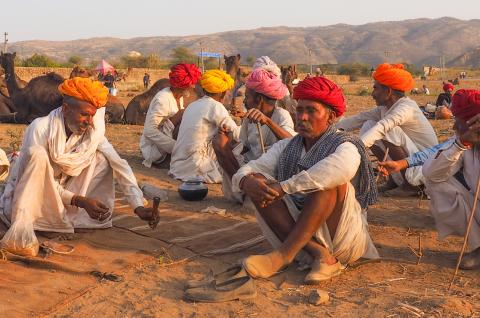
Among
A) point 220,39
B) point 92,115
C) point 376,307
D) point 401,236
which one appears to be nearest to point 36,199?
point 92,115

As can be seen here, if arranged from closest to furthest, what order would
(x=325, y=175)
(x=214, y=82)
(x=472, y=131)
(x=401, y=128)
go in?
(x=325, y=175) → (x=472, y=131) → (x=401, y=128) → (x=214, y=82)

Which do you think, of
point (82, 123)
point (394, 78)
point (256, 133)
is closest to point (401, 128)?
point (394, 78)

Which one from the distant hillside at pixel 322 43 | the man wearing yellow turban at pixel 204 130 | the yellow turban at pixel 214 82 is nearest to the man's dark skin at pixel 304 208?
the man wearing yellow turban at pixel 204 130

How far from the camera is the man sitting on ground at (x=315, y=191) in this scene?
3.63 m

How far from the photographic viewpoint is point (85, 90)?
4.21 m

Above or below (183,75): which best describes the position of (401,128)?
below

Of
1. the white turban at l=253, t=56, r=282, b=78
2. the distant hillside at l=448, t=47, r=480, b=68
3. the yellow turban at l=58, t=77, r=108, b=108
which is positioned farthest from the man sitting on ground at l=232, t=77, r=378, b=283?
the distant hillside at l=448, t=47, r=480, b=68

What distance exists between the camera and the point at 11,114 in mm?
12273

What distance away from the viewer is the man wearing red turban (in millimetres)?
3934

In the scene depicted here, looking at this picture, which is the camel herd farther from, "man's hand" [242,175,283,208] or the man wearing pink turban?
"man's hand" [242,175,283,208]

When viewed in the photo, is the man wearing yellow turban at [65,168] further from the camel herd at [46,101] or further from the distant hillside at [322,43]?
the distant hillside at [322,43]

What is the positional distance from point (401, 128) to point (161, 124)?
115 inches

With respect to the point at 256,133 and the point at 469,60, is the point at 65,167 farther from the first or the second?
the point at 469,60

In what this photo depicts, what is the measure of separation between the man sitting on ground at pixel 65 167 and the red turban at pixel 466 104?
2.11 meters
